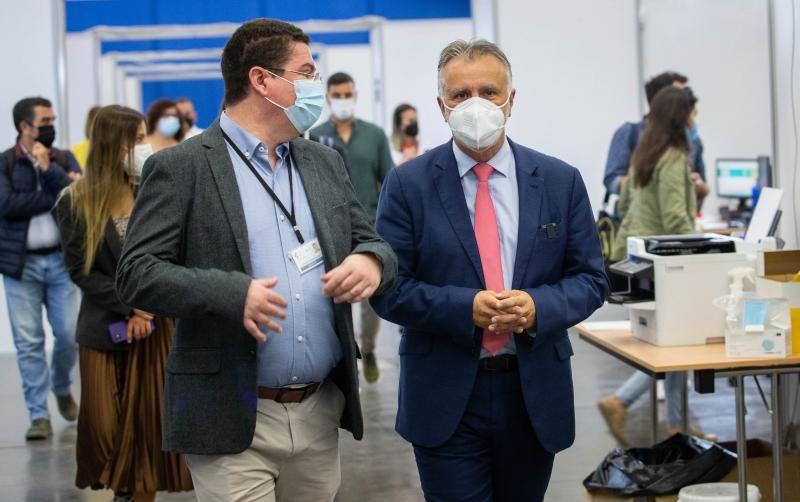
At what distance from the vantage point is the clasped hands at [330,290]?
6.81 feet

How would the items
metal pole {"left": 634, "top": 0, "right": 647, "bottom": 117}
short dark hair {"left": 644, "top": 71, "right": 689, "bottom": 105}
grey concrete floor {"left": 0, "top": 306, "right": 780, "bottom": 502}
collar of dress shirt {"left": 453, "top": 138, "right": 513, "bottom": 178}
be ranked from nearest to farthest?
1. collar of dress shirt {"left": 453, "top": 138, "right": 513, "bottom": 178}
2. grey concrete floor {"left": 0, "top": 306, "right": 780, "bottom": 502}
3. short dark hair {"left": 644, "top": 71, "right": 689, "bottom": 105}
4. metal pole {"left": 634, "top": 0, "right": 647, "bottom": 117}

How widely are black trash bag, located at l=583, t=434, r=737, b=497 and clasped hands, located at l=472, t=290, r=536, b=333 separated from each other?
1.84 meters

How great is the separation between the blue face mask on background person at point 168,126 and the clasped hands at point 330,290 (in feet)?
17.0

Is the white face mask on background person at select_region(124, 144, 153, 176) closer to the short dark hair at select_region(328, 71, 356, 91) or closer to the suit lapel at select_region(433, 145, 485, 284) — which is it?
the suit lapel at select_region(433, 145, 485, 284)

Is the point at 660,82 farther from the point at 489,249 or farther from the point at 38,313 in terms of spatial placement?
the point at 489,249

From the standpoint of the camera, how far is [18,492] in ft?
16.1

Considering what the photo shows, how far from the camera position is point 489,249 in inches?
105

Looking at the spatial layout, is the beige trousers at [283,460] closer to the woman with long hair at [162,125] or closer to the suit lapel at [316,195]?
the suit lapel at [316,195]

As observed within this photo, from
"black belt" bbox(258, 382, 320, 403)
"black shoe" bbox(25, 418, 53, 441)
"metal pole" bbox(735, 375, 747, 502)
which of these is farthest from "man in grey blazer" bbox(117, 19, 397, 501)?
"black shoe" bbox(25, 418, 53, 441)

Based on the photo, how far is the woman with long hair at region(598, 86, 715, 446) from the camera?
5.32 m

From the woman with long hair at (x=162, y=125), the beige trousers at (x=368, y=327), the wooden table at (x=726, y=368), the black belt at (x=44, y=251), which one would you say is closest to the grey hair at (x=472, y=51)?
the wooden table at (x=726, y=368)

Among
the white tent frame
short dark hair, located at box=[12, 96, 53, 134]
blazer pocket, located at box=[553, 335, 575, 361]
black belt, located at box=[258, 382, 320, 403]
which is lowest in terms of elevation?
black belt, located at box=[258, 382, 320, 403]

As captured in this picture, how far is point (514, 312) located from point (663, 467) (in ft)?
6.41

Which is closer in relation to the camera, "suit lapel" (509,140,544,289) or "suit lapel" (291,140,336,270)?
"suit lapel" (291,140,336,270)
